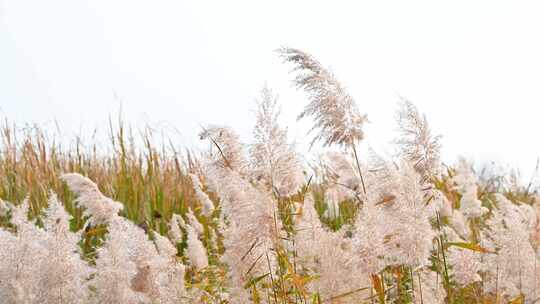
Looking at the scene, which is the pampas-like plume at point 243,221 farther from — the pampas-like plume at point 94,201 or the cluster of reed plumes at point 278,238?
the pampas-like plume at point 94,201

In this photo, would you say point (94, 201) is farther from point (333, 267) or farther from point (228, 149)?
point (333, 267)

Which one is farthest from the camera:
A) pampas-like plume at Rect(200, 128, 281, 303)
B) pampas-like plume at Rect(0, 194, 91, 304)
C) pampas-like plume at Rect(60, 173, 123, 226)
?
pampas-like plume at Rect(60, 173, 123, 226)

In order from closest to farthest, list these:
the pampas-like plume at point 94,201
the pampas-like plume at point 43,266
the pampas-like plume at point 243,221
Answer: the pampas-like plume at point 243,221 < the pampas-like plume at point 43,266 < the pampas-like plume at point 94,201

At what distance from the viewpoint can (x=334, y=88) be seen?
2422 millimetres

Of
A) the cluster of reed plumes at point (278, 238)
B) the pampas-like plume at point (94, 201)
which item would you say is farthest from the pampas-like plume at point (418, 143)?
the pampas-like plume at point (94, 201)

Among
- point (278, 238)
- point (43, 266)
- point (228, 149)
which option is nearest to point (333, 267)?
point (278, 238)

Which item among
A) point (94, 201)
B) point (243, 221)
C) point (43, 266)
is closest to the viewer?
point (243, 221)

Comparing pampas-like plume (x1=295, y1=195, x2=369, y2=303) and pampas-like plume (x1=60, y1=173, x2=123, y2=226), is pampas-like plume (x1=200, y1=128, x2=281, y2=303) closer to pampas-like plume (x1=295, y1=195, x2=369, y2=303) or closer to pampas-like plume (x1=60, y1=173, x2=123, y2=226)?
pampas-like plume (x1=295, y1=195, x2=369, y2=303)

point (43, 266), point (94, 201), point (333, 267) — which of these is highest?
point (94, 201)

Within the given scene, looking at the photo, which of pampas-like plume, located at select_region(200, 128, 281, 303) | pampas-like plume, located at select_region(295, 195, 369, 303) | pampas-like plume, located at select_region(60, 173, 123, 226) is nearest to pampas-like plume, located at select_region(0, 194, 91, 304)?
pampas-like plume, located at select_region(60, 173, 123, 226)

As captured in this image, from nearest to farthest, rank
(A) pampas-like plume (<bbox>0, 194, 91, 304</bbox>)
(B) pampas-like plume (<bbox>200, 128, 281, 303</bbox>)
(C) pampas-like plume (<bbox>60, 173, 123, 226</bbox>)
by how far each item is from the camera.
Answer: (B) pampas-like plume (<bbox>200, 128, 281, 303</bbox>)
(A) pampas-like plume (<bbox>0, 194, 91, 304</bbox>)
(C) pampas-like plume (<bbox>60, 173, 123, 226</bbox>)

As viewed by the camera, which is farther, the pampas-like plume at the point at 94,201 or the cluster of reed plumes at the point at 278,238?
the pampas-like plume at the point at 94,201

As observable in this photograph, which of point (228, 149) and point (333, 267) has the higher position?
point (228, 149)

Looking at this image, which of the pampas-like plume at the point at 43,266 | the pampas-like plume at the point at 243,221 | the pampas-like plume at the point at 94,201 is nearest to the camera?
the pampas-like plume at the point at 243,221
